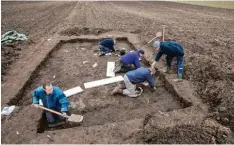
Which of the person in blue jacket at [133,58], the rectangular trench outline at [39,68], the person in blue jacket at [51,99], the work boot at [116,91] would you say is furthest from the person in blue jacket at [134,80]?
the person in blue jacket at [51,99]

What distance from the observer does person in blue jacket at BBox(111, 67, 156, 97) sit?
27.9 feet

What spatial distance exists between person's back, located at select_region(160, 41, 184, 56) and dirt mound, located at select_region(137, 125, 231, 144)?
10.6 ft

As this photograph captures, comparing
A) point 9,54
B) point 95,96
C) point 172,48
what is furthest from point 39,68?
point 172,48

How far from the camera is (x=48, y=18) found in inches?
824

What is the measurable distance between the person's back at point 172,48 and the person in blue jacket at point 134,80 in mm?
1116

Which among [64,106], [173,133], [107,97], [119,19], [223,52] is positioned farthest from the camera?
[119,19]

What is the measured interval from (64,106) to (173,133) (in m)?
2.88

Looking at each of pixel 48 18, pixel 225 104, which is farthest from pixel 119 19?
pixel 225 104

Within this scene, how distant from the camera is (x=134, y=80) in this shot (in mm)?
8586

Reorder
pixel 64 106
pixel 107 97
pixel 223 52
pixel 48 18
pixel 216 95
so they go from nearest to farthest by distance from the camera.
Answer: pixel 64 106 → pixel 216 95 → pixel 107 97 → pixel 223 52 → pixel 48 18

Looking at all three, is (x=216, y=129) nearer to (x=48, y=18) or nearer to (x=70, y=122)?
(x=70, y=122)

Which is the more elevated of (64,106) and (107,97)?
(64,106)

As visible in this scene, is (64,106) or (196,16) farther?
(196,16)

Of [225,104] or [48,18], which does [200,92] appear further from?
[48,18]
